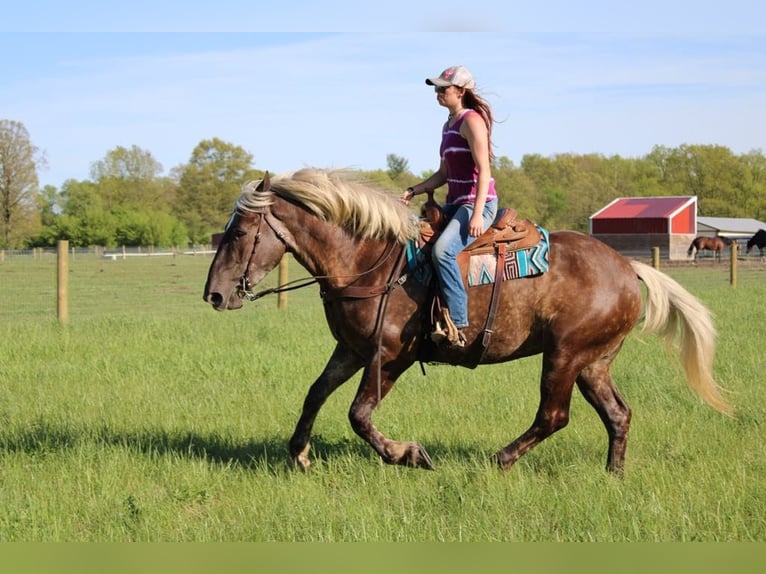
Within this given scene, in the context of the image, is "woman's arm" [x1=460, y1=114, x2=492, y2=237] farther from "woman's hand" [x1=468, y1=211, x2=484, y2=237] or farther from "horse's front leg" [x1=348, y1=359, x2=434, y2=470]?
"horse's front leg" [x1=348, y1=359, x2=434, y2=470]

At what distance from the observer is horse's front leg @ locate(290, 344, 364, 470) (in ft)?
21.5

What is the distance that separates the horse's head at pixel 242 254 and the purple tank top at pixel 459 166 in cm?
132

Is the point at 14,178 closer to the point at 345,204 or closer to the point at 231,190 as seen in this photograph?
the point at 231,190

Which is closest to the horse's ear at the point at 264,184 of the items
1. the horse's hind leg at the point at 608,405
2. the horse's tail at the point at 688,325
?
the horse's hind leg at the point at 608,405

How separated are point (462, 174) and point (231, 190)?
79.3 metres

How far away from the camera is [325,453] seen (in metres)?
7.04

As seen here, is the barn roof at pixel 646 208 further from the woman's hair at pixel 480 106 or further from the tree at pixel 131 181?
the woman's hair at pixel 480 106

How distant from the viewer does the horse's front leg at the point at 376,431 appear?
6105 millimetres

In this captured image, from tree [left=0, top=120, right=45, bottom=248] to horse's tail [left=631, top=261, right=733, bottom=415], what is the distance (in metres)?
65.2

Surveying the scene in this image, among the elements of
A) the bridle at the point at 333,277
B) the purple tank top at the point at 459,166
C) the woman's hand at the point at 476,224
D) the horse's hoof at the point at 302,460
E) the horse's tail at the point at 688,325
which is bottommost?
the horse's hoof at the point at 302,460

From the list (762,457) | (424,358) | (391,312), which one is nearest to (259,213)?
(391,312)

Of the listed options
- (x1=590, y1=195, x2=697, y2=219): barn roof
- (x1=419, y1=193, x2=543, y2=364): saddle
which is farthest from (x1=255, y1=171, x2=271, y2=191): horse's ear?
(x1=590, y1=195, x2=697, y2=219): barn roof

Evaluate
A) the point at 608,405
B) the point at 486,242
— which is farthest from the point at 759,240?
the point at 486,242

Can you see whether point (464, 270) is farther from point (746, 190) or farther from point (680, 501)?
point (746, 190)
